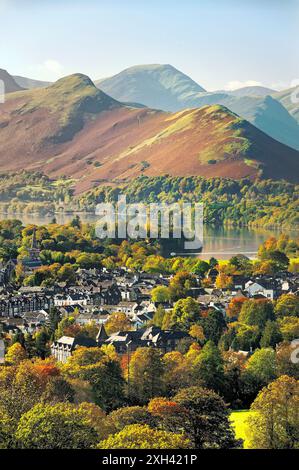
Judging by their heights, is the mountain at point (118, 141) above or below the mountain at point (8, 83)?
below

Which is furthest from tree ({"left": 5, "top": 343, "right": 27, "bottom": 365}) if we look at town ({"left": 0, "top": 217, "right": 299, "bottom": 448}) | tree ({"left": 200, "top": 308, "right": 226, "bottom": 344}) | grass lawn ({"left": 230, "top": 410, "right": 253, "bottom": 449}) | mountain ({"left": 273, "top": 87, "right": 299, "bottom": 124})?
mountain ({"left": 273, "top": 87, "right": 299, "bottom": 124})

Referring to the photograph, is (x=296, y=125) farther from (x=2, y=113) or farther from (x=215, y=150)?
(x=215, y=150)

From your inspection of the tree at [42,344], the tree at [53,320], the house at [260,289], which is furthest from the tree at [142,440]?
the house at [260,289]

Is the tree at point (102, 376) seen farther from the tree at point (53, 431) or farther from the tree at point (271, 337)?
the tree at point (271, 337)

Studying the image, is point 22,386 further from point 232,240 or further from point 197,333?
point 232,240

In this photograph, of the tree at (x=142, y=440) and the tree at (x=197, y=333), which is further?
the tree at (x=197, y=333)

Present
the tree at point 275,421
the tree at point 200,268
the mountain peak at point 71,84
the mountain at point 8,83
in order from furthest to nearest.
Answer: the mountain at point 8,83 < the mountain peak at point 71,84 < the tree at point 200,268 < the tree at point 275,421

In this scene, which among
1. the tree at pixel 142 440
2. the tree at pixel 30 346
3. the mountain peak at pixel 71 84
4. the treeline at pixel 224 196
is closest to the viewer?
A: the tree at pixel 142 440
